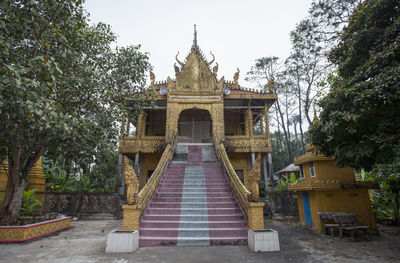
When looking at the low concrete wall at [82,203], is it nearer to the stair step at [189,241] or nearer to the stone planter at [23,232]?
the stone planter at [23,232]

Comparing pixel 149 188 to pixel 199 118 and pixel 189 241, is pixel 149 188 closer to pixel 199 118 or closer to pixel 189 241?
pixel 189 241

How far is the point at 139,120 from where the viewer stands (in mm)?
13570

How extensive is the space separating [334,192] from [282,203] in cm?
403

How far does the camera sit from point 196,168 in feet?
32.1

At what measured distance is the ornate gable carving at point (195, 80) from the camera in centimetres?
1403

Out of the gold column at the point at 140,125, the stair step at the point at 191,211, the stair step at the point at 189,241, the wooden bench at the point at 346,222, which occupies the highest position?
the gold column at the point at 140,125

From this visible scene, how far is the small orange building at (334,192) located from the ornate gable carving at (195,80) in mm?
8007

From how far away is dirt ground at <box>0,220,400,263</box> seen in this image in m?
4.45

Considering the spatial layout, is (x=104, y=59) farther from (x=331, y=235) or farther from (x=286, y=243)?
(x=331, y=235)

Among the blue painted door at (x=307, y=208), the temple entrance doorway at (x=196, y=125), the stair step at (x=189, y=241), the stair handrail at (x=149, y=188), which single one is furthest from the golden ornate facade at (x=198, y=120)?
the stair step at (x=189, y=241)

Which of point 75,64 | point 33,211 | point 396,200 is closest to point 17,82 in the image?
point 75,64

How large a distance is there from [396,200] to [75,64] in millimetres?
12151

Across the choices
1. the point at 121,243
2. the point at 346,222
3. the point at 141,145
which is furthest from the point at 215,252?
the point at 141,145

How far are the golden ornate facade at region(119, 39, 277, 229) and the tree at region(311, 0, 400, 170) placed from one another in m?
6.70
